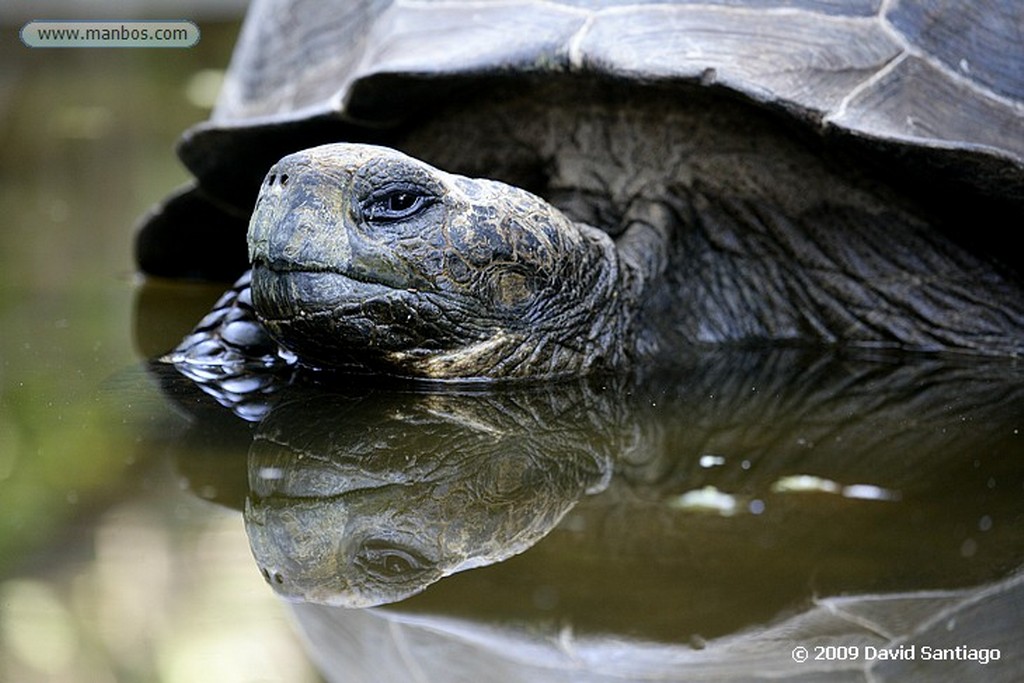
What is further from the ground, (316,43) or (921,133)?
(921,133)

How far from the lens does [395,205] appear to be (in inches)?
111

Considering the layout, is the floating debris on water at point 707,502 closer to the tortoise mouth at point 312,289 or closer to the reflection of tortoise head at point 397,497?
the reflection of tortoise head at point 397,497

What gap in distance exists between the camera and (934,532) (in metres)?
1.97

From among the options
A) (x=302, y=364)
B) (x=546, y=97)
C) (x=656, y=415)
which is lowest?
(x=302, y=364)

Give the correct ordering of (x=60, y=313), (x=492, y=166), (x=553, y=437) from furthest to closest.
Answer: (x=60, y=313) → (x=492, y=166) → (x=553, y=437)

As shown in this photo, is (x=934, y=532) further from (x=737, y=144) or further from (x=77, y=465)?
(x=737, y=144)

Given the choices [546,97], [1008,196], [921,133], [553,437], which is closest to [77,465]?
[553,437]

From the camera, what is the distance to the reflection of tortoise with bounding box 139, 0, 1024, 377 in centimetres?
286

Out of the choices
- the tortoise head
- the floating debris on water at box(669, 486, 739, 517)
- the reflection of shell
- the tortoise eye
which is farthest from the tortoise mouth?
the reflection of shell

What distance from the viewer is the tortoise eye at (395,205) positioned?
2.80 m

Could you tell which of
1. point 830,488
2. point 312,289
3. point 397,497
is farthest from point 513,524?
point 312,289

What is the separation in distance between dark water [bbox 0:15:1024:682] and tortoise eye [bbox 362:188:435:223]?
1.30 ft

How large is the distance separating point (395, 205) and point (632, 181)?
100 cm

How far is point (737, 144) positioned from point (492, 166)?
2.32 ft
